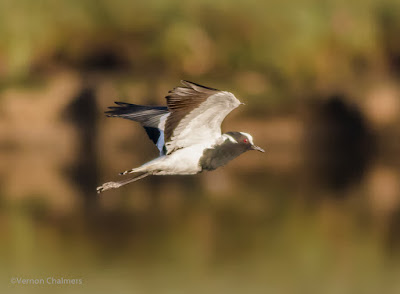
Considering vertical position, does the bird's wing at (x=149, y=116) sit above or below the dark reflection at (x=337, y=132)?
below

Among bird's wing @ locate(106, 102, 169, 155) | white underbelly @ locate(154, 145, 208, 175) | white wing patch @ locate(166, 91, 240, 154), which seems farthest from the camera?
bird's wing @ locate(106, 102, 169, 155)

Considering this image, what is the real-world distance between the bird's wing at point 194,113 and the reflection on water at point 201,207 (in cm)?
156

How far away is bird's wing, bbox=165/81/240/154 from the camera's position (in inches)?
295

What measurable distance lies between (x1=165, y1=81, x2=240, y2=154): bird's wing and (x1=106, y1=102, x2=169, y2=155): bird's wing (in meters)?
0.43

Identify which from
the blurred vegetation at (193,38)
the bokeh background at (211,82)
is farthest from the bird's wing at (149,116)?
the blurred vegetation at (193,38)

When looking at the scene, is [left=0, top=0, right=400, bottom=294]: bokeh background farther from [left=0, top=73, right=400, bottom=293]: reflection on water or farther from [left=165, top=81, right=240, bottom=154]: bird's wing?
[left=165, top=81, right=240, bottom=154]: bird's wing

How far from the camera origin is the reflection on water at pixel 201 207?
9.67 meters

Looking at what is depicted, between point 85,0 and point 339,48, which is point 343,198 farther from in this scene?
point 85,0

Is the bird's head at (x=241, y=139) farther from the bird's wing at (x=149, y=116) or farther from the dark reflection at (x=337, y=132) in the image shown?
the dark reflection at (x=337, y=132)

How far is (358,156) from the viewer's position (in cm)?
1886

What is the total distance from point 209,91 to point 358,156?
39.1 ft

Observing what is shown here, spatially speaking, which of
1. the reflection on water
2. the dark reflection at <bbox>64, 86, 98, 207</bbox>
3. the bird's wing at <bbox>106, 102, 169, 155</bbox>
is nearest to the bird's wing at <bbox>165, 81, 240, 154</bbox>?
the bird's wing at <bbox>106, 102, 169, 155</bbox>

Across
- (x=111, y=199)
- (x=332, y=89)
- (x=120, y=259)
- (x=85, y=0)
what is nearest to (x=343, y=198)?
(x=111, y=199)

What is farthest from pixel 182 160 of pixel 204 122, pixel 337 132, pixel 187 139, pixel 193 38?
pixel 337 132
